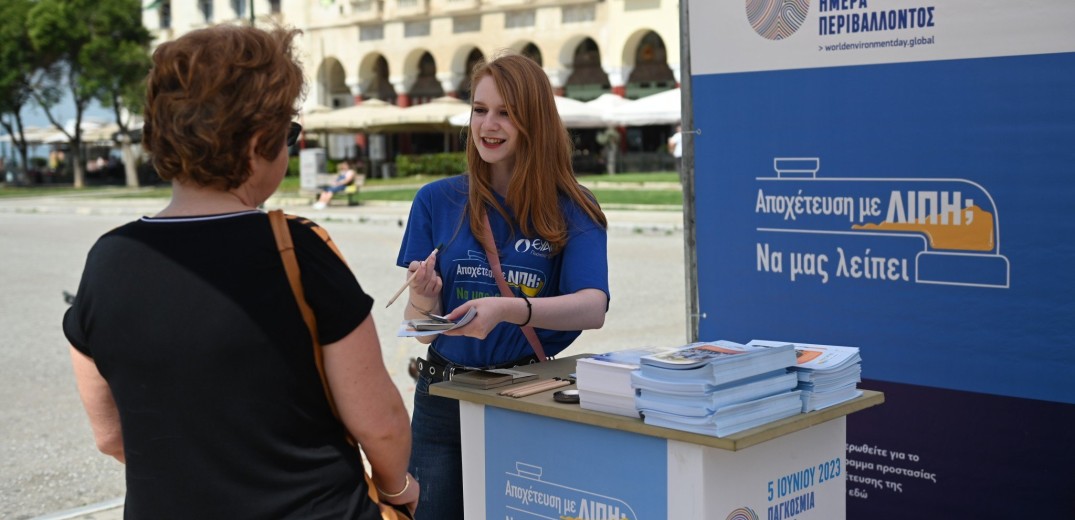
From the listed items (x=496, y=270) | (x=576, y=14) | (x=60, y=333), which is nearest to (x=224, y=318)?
(x=496, y=270)

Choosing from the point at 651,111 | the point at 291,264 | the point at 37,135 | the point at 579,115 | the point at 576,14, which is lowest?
the point at 291,264

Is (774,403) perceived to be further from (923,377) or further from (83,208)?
(83,208)

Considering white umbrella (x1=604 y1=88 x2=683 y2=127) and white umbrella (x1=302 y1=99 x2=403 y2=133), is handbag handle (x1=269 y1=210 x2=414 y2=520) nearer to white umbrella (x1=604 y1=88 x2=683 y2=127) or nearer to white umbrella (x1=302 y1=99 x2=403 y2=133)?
white umbrella (x1=604 y1=88 x2=683 y2=127)

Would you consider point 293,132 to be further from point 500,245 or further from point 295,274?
point 500,245

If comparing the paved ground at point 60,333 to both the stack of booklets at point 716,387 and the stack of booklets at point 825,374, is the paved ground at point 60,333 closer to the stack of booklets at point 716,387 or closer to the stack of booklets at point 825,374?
the stack of booklets at point 716,387

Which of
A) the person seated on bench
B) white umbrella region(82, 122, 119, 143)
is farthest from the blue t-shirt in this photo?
white umbrella region(82, 122, 119, 143)

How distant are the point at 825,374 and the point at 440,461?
1.22 m

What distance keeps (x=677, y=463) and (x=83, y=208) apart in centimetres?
3289

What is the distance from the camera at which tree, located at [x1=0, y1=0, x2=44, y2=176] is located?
47.9 metres

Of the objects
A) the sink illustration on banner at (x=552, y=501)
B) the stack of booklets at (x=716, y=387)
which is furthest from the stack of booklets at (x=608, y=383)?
the sink illustration on banner at (x=552, y=501)

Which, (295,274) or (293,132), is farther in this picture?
(293,132)

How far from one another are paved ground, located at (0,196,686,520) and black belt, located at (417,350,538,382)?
119 inches

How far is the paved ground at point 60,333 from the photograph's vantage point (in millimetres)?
6543

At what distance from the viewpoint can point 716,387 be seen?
8.82ft
